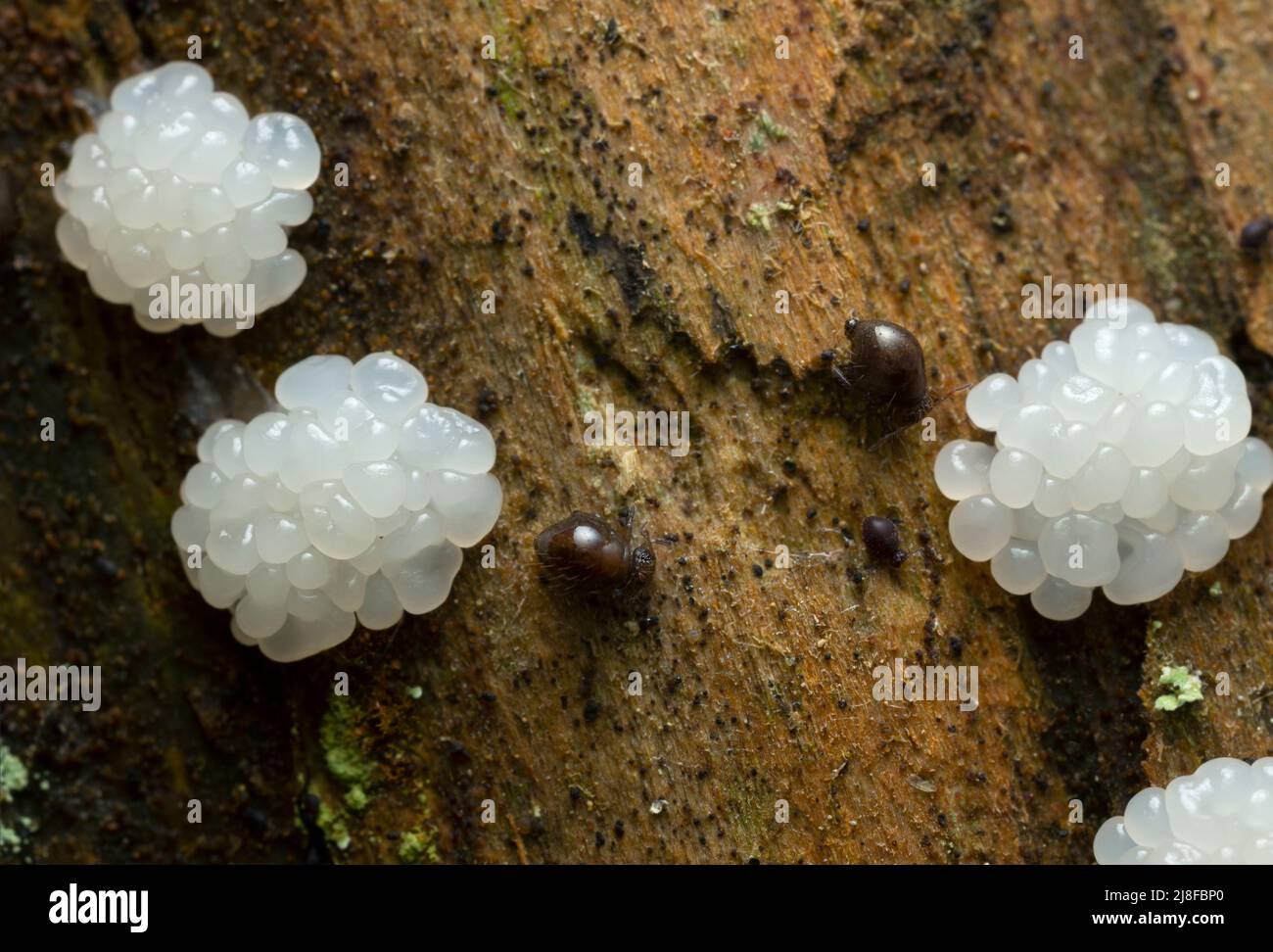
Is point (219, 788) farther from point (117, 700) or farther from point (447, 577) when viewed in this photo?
point (447, 577)

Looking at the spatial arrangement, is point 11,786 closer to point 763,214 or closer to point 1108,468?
point 763,214

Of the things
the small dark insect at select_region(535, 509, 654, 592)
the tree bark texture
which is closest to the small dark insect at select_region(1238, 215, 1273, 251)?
the tree bark texture

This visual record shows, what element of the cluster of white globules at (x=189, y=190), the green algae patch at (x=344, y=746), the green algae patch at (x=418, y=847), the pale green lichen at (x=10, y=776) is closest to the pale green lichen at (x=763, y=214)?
the cluster of white globules at (x=189, y=190)

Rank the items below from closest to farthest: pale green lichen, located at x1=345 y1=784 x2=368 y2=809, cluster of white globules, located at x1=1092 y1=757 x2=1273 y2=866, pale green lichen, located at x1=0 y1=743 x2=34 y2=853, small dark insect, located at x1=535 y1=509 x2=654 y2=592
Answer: cluster of white globules, located at x1=1092 y1=757 x2=1273 y2=866
small dark insect, located at x1=535 y1=509 x2=654 y2=592
pale green lichen, located at x1=345 y1=784 x2=368 y2=809
pale green lichen, located at x1=0 y1=743 x2=34 y2=853

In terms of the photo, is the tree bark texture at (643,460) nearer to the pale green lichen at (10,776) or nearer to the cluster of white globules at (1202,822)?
the pale green lichen at (10,776)

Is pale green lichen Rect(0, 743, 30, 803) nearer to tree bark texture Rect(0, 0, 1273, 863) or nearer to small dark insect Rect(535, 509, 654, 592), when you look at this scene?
tree bark texture Rect(0, 0, 1273, 863)
